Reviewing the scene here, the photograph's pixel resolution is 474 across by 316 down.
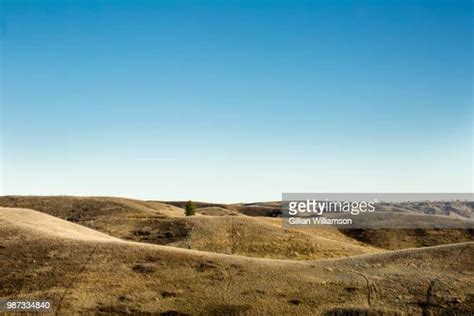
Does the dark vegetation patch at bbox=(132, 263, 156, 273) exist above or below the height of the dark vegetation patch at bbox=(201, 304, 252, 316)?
above

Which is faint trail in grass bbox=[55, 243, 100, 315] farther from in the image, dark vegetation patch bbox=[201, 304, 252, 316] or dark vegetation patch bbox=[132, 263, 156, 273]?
dark vegetation patch bbox=[201, 304, 252, 316]

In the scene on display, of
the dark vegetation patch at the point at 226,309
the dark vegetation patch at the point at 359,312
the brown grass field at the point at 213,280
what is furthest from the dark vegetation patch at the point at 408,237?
the dark vegetation patch at the point at 226,309

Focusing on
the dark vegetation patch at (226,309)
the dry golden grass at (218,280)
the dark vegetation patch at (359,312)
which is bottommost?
the dark vegetation patch at (226,309)

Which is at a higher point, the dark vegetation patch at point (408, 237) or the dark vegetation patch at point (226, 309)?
the dark vegetation patch at point (408, 237)

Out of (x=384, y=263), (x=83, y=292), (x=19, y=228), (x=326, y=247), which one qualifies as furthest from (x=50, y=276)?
(x=326, y=247)

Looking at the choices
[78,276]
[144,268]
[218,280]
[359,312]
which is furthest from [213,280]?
[359,312]

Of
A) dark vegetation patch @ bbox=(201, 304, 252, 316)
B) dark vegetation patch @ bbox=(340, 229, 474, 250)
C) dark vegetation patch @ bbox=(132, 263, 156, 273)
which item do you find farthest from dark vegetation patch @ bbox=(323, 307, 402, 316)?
dark vegetation patch @ bbox=(340, 229, 474, 250)

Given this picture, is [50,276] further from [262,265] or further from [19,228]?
[262,265]

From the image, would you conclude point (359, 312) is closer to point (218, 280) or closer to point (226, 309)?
point (226, 309)

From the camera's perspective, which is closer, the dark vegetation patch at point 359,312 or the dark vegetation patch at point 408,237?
the dark vegetation patch at point 359,312

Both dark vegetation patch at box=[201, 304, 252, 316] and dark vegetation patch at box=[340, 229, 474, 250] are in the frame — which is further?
dark vegetation patch at box=[340, 229, 474, 250]

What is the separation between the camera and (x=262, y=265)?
42.1 metres

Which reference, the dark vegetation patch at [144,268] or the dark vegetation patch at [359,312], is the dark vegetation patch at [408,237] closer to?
the dark vegetation patch at [359,312]

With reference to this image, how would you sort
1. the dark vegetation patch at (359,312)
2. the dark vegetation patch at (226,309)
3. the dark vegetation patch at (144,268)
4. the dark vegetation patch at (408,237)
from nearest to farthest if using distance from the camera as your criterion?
the dark vegetation patch at (359,312), the dark vegetation patch at (226,309), the dark vegetation patch at (144,268), the dark vegetation patch at (408,237)
